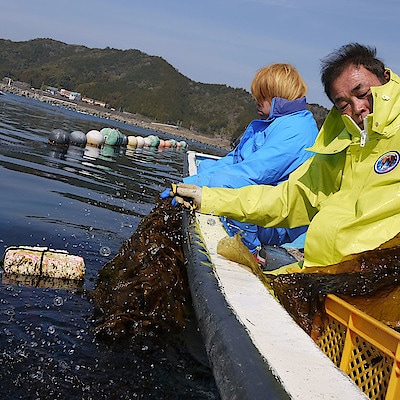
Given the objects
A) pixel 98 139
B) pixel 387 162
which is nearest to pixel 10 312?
pixel 387 162

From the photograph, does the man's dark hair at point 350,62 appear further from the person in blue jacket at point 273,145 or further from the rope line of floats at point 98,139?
the rope line of floats at point 98,139

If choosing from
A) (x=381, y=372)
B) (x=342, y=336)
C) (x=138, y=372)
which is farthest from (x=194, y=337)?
(x=381, y=372)

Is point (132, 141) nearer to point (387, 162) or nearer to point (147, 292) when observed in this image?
point (147, 292)

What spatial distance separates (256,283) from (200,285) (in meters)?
0.28

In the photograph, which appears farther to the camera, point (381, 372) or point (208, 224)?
point (208, 224)

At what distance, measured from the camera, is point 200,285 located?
2480 millimetres

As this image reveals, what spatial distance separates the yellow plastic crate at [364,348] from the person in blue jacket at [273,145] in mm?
1729

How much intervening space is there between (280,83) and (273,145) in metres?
0.69

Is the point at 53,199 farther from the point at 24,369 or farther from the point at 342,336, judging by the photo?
the point at 342,336

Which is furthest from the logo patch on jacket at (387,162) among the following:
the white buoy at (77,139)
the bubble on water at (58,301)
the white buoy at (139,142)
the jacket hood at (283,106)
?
the white buoy at (139,142)

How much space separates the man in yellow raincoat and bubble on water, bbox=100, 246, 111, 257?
2.40 meters

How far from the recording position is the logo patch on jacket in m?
2.68

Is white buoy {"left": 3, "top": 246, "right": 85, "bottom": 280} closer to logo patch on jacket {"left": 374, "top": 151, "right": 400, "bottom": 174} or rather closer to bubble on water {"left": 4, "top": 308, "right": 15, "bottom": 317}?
bubble on water {"left": 4, "top": 308, "right": 15, "bottom": 317}

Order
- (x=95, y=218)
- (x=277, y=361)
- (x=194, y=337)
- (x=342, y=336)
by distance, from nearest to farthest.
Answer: (x=277, y=361) → (x=342, y=336) → (x=194, y=337) → (x=95, y=218)
